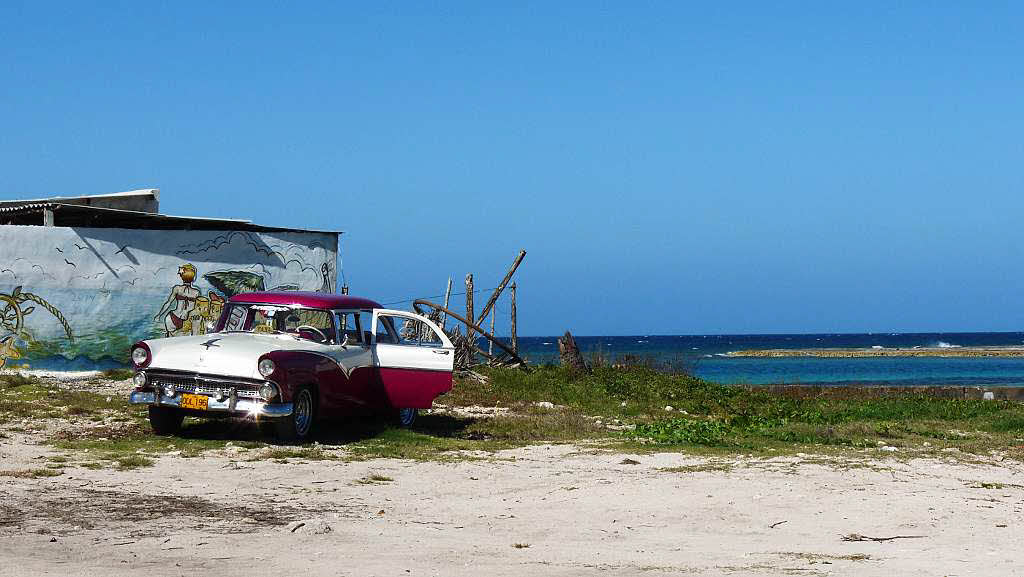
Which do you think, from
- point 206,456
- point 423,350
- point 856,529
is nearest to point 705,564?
point 856,529

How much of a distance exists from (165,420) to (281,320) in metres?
1.89

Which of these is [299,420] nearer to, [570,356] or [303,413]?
[303,413]

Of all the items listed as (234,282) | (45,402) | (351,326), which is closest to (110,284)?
(234,282)

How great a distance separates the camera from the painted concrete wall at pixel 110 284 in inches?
850

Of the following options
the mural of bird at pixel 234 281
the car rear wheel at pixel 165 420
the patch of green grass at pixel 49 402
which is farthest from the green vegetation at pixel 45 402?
the mural of bird at pixel 234 281

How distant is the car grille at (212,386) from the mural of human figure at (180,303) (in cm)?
1042

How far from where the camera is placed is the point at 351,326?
49.2ft

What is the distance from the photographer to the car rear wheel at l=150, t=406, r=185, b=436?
44.8 ft

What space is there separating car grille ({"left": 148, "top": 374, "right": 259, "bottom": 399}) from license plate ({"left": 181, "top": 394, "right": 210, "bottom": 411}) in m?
0.05

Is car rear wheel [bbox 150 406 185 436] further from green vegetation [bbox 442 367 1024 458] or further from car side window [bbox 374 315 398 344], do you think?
green vegetation [bbox 442 367 1024 458]

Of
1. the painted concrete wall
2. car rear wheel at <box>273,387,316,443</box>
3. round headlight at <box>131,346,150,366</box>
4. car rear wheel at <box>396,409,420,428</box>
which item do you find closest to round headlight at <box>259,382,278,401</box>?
car rear wheel at <box>273,387,316,443</box>

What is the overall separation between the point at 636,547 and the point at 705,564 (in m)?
0.77

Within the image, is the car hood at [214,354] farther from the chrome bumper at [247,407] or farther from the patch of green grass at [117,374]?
the patch of green grass at [117,374]

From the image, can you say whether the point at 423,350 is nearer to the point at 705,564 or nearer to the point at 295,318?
the point at 295,318
